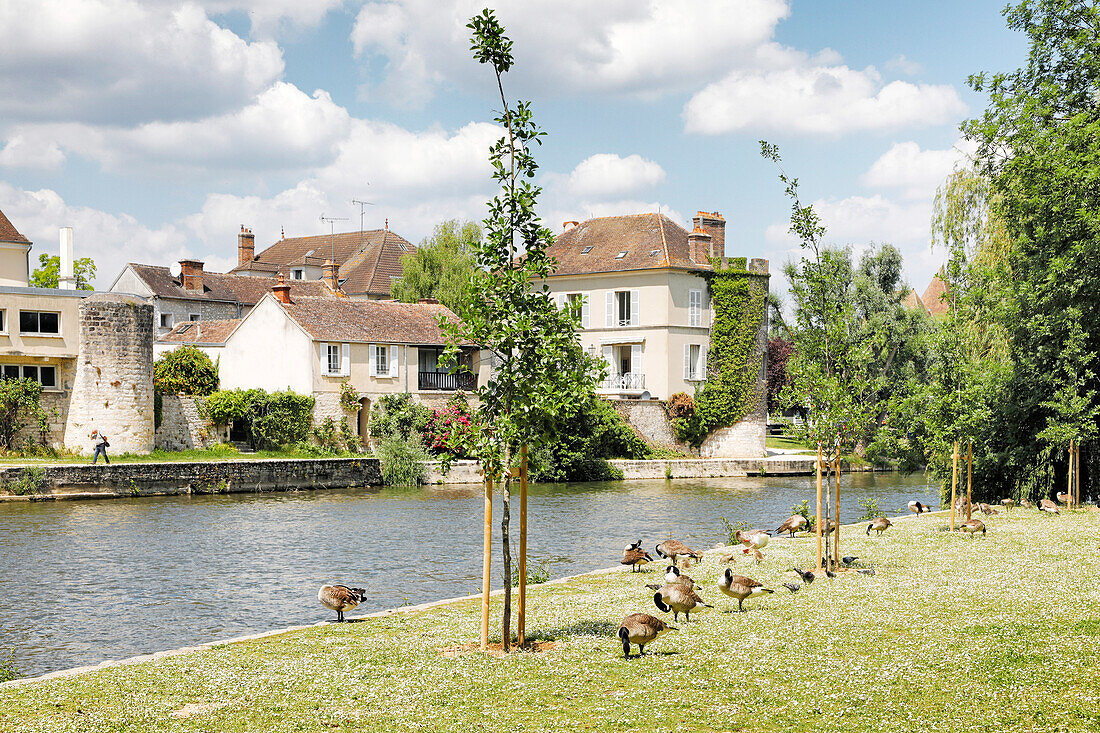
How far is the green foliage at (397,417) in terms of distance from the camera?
4781 cm

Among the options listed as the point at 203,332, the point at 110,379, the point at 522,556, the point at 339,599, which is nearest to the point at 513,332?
the point at 522,556

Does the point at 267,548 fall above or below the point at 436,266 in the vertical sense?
below

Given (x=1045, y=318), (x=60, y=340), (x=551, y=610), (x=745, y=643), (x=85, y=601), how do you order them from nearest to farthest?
(x=745, y=643)
(x=551, y=610)
(x=85, y=601)
(x=1045, y=318)
(x=60, y=340)

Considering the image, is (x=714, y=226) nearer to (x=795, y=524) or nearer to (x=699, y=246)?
(x=699, y=246)

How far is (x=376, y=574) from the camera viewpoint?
2184cm

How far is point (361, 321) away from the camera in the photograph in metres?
50.7

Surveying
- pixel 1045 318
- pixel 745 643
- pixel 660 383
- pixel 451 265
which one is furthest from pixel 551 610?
pixel 451 265

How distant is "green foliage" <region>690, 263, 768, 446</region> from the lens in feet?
184

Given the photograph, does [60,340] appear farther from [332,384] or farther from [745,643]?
[745,643]

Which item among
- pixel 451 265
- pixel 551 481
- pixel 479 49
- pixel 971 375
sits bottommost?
pixel 551 481

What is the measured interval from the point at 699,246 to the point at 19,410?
3569 cm

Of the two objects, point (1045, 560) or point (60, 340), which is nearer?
point (1045, 560)

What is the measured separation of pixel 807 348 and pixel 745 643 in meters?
7.73

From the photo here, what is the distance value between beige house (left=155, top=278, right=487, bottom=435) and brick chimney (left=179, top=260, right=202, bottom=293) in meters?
19.0
